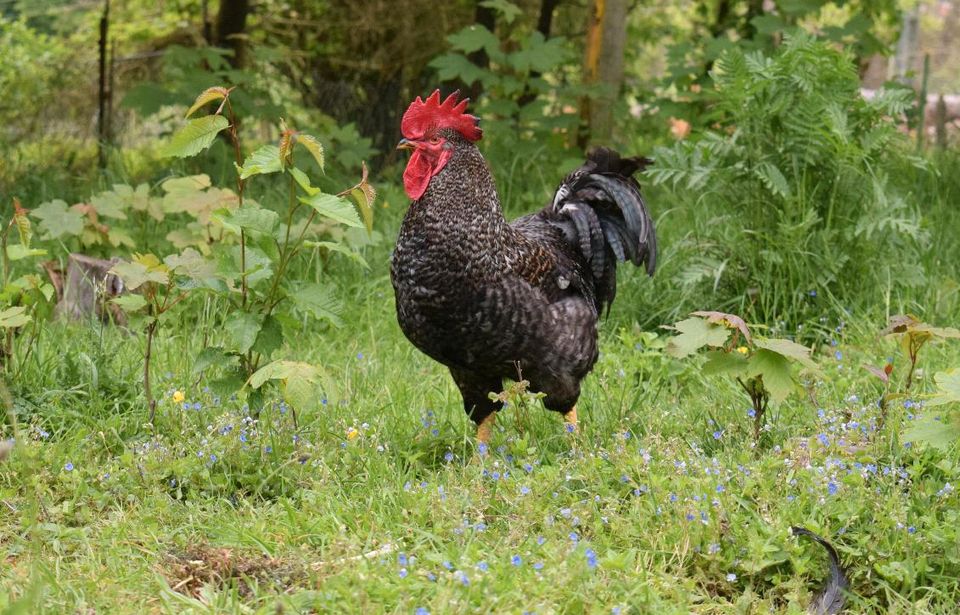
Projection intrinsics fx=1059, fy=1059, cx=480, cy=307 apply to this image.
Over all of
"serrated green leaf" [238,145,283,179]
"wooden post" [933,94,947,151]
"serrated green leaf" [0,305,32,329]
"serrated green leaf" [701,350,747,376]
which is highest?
"serrated green leaf" [238,145,283,179]

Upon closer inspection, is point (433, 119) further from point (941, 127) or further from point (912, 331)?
point (941, 127)

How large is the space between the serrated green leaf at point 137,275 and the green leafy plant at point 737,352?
1742 mm

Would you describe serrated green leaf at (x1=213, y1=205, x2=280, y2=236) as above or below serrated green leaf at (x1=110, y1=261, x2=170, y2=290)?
above

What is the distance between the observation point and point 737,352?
361 centimetres

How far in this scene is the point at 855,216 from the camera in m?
5.47

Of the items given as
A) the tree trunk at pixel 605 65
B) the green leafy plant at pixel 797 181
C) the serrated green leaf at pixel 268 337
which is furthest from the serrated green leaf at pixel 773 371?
the tree trunk at pixel 605 65

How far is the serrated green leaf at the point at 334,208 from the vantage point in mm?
3289

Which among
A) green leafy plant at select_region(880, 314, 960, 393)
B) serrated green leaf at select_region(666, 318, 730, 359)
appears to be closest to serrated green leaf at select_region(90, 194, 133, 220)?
serrated green leaf at select_region(666, 318, 730, 359)

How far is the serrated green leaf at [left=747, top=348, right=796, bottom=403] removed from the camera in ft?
11.0

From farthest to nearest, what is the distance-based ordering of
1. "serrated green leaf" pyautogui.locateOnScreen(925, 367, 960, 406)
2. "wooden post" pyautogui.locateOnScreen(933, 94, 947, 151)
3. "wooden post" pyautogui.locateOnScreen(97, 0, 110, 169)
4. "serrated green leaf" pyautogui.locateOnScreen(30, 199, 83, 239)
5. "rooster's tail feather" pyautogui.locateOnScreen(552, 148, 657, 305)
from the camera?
"wooden post" pyautogui.locateOnScreen(933, 94, 947, 151), "wooden post" pyautogui.locateOnScreen(97, 0, 110, 169), "serrated green leaf" pyautogui.locateOnScreen(30, 199, 83, 239), "rooster's tail feather" pyautogui.locateOnScreen(552, 148, 657, 305), "serrated green leaf" pyautogui.locateOnScreen(925, 367, 960, 406)

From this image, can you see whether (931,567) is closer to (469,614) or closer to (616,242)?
(469,614)

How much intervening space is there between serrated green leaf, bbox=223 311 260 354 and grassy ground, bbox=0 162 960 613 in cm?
34

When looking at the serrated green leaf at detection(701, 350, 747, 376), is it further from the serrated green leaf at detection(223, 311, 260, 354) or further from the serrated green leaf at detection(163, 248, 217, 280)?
the serrated green leaf at detection(163, 248, 217, 280)

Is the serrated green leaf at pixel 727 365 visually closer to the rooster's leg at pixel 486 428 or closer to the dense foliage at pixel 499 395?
the dense foliage at pixel 499 395
